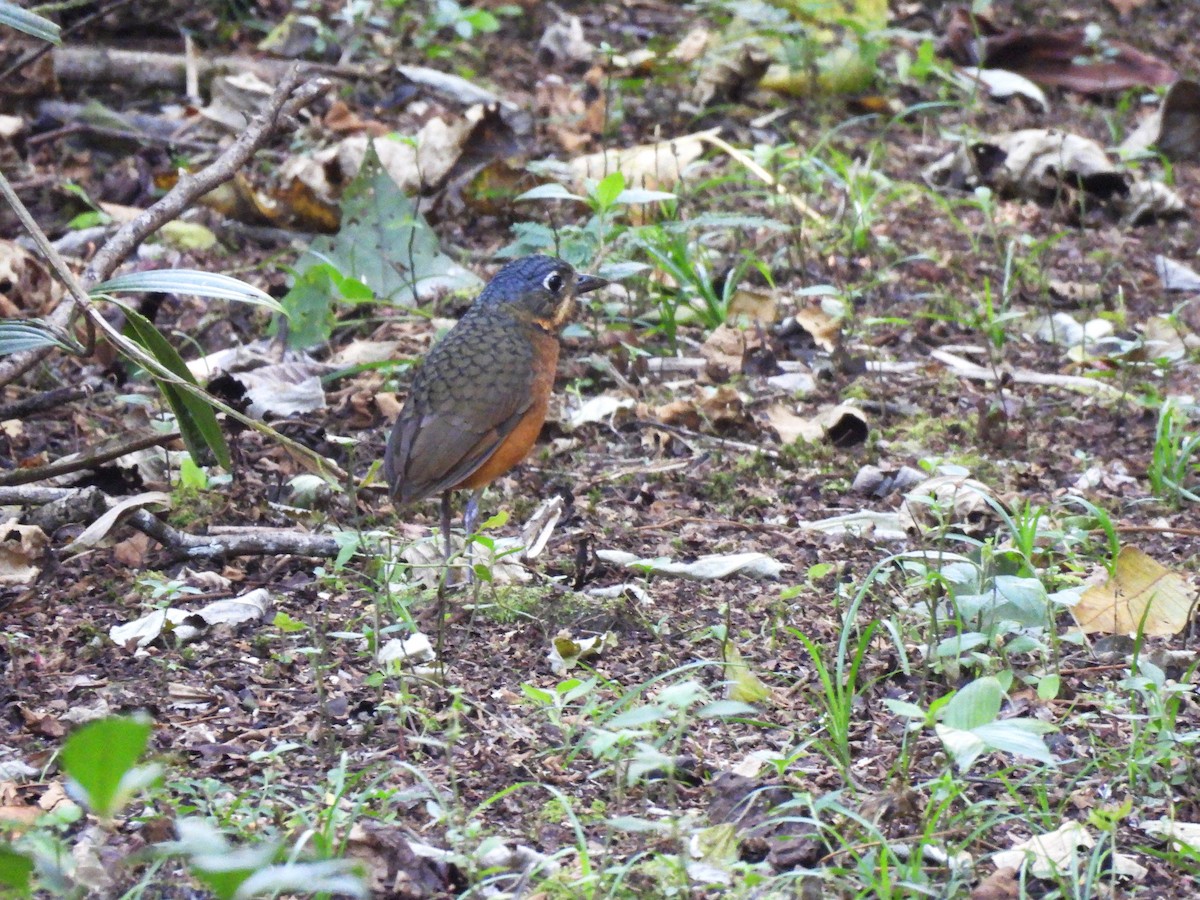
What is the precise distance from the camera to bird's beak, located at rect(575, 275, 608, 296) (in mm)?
5625

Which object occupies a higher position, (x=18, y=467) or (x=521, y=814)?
(x=521, y=814)

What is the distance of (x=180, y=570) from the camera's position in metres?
4.48

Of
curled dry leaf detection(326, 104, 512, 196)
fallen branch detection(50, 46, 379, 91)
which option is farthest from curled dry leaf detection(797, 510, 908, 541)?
fallen branch detection(50, 46, 379, 91)

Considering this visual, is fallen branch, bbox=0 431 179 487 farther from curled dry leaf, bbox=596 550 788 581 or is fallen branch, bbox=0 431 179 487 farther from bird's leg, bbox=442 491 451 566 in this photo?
curled dry leaf, bbox=596 550 788 581

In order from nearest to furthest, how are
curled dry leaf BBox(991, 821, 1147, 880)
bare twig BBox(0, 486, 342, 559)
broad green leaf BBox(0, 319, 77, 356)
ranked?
curled dry leaf BBox(991, 821, 1147, 880) → broad green leaf BBox(0, 319, 77, 356) → bare twig BBox(0, 486, 342, 559)

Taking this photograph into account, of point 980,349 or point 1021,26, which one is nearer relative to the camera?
point 980,349

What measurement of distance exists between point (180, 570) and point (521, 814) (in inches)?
65.5

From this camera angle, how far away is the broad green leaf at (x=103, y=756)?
1.87 m

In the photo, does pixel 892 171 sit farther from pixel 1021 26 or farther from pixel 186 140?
pixel 186 140

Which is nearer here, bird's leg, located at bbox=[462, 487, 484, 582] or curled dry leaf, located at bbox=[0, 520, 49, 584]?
curled dry leaf, located at bbox=[0, 520, 49, 584]

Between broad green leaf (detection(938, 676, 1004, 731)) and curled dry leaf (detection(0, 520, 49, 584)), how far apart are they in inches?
106

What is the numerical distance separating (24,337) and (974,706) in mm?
2627

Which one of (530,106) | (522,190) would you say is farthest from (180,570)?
(530,106)

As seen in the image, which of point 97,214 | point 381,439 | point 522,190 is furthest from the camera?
point 522,190
